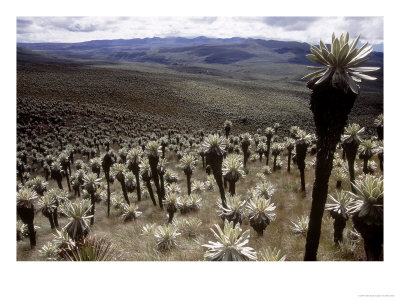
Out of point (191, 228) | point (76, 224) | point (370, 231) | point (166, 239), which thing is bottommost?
point (191, 228)

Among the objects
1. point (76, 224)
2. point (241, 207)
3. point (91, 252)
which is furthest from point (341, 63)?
point (76, 224)

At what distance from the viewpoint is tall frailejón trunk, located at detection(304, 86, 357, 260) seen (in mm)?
4781

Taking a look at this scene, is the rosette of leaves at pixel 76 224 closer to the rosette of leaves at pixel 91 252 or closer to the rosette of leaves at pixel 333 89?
the rosette of leaves at pixel 91 252

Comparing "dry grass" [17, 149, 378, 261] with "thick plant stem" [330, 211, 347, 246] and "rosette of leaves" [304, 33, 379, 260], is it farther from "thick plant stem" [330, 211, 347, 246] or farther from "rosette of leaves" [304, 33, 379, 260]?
"rosette of leaves" [304, 33, 379, 260]

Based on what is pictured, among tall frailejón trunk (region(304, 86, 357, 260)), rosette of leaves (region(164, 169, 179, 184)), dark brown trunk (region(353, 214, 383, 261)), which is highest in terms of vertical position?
tall frailejón trunk (region(304, 86, 357, 260))

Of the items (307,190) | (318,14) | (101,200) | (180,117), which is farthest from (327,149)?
(180,117)

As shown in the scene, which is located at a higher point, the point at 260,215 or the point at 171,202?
the point at 260,215

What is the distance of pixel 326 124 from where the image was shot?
4.91 m

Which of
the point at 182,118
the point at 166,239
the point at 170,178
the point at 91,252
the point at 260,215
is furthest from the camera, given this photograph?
the point at 182,118

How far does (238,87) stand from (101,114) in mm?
56050

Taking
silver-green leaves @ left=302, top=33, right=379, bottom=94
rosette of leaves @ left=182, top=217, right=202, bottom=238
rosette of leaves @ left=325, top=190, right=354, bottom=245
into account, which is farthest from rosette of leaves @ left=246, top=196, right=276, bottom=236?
silver-green leaves @ left=302, top=33, right=379, bottom=94

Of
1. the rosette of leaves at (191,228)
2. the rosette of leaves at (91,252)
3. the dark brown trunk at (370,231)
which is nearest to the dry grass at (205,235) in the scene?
the rosette of leaves at (191,228)

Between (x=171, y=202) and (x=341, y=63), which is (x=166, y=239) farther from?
(x=341, y=63)
